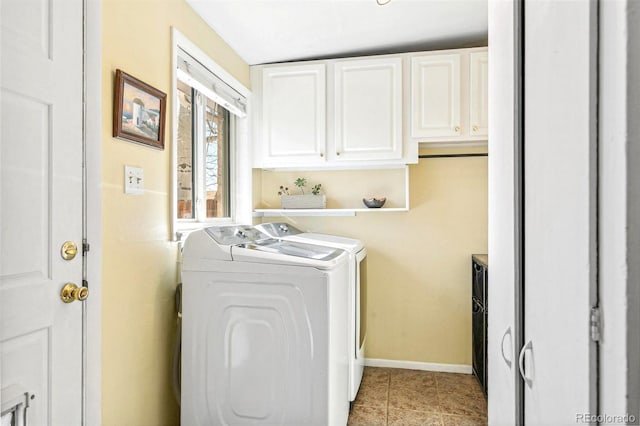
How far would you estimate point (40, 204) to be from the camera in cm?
117

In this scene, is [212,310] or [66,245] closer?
[66,245]

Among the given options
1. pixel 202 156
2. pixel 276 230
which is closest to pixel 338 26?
pixel 202 156

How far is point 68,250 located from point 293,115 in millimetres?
1822

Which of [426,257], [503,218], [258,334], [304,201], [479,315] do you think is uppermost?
[304,201]

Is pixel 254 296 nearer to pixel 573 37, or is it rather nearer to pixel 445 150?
pixel 573 37

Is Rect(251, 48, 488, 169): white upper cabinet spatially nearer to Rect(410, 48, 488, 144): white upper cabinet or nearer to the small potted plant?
Result: Rect(410, 48, 488, 144): white upper cabinet

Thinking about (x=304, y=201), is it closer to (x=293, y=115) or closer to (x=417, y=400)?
(x=293, y=115)

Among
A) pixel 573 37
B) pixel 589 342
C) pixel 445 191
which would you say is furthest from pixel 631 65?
pixel 445 191

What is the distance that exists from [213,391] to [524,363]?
4.49ft

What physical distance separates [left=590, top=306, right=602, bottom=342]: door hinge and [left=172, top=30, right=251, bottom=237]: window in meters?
1.71

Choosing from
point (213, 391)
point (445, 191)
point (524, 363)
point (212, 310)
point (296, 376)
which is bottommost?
point (213, 391)

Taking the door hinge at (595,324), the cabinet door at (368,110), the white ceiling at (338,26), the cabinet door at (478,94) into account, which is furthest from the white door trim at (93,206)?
the cabinet door at (478,94)

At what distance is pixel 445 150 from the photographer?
283cm

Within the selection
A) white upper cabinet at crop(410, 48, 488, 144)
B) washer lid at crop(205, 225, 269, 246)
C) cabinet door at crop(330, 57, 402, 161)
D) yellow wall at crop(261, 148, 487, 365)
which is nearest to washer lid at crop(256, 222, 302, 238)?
washer lid at crop(205, 225, 269, 246)
